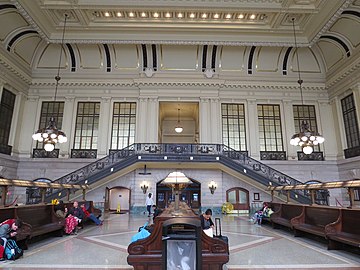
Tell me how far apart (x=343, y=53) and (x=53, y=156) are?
18.6 metres

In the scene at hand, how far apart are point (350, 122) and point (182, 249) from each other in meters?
15.8

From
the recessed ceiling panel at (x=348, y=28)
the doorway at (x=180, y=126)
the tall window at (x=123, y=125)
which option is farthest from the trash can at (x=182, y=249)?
the doorway at (x=180, y=126)

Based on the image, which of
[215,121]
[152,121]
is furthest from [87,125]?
[215,121]

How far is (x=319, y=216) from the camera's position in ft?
22.4

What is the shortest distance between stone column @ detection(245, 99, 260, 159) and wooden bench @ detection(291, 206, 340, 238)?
8.33 m

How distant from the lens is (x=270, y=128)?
16406 millimetres

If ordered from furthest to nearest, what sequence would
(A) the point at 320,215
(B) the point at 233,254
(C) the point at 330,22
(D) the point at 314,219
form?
(C) the point at 330,22 → (D) the point at 314,219 → (A) the point at 320,215 → (B) the point at 233,254

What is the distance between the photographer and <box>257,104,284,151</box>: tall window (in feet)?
52.8

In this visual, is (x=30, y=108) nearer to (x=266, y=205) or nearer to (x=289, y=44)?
(x=266, y=205)

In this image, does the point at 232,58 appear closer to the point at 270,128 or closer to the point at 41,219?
the point at 270,128

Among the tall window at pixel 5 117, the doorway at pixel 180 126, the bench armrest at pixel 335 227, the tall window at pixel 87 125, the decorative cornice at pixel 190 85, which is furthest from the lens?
the doorway at pixel 180 126

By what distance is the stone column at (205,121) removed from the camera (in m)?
15.7

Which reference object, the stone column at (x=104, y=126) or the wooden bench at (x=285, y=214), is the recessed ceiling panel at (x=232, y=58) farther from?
the wooden bench at (x=285, y=214)

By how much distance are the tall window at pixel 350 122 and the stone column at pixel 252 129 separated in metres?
5.26
